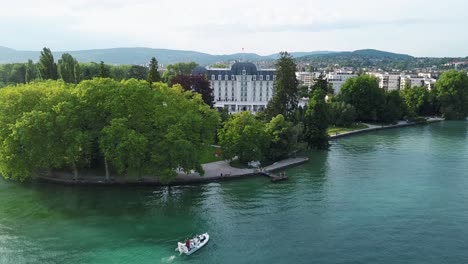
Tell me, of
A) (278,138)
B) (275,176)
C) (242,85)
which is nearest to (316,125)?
(278,138)

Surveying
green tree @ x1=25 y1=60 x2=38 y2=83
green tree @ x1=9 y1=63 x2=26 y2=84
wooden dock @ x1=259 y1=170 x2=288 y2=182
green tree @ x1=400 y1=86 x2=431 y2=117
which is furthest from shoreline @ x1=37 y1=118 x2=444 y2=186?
green tree @ x1=9 y1=63 x2=26 y2=84

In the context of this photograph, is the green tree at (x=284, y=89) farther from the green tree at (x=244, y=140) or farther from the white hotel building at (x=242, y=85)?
the white hotel building at (x=242, y=85)

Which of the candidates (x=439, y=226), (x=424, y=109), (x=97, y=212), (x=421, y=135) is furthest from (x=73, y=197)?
(x=424, y=109)

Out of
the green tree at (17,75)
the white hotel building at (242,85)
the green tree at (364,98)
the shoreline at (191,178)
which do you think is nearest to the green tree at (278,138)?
the shoreline at (191,178)

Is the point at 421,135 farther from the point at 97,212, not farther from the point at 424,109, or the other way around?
the point at 97,212

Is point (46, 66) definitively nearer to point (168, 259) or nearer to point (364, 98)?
point (168, 259)
